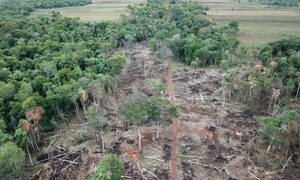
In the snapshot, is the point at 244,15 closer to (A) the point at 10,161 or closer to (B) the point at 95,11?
(B) the point at 95,11

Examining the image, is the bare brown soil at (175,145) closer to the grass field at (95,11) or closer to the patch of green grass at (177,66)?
the patch of green grass at (177,66)

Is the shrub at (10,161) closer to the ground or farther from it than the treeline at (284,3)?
closer to the ground

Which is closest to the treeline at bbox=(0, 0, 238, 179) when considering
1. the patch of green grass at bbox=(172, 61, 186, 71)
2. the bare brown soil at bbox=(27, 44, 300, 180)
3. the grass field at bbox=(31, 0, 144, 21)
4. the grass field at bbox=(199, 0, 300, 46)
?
the patch of green grass at bbox=(172, 61, 186, 71)

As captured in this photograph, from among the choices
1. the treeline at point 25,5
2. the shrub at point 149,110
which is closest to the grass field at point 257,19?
the shrub at point 149,110

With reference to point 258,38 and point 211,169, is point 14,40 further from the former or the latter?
point 258,38

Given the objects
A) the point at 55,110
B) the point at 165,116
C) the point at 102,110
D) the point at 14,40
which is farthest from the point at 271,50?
the point at 14,40

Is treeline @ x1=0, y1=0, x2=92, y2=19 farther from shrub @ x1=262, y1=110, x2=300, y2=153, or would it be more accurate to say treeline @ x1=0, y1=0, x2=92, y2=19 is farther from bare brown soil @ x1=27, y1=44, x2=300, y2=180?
shrub @ x1=262, y1=110, x2=300, y2=153
